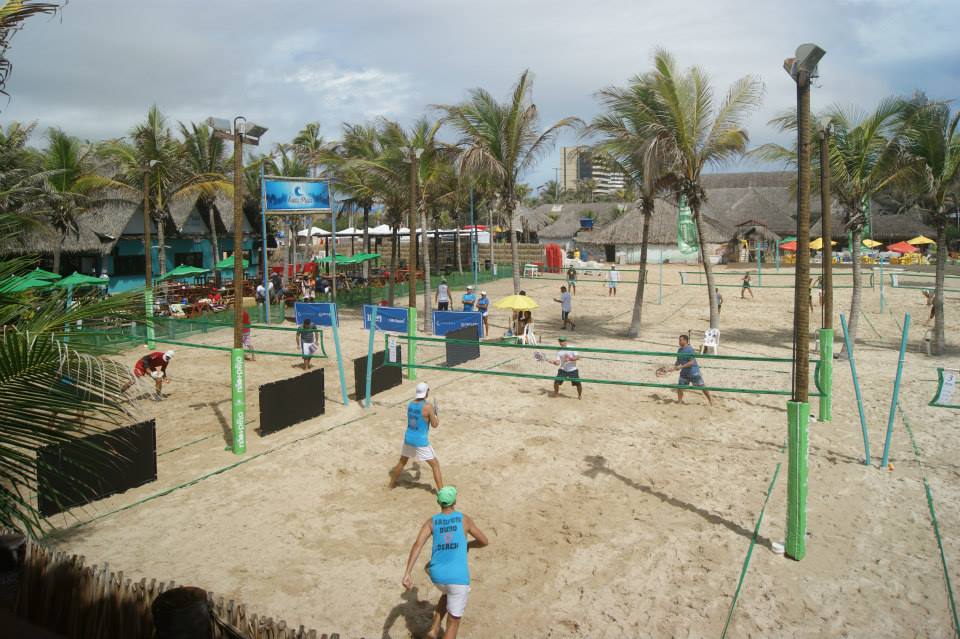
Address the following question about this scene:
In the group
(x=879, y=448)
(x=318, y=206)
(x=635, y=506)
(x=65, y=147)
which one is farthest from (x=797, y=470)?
(x=65, y=147)

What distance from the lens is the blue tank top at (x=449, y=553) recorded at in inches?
216

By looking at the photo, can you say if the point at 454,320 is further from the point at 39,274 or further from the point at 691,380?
the point at 39,274

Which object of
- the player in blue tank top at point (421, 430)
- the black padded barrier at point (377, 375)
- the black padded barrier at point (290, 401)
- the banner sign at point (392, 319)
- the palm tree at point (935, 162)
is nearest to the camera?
the player in blue tank top at point (421, 430)

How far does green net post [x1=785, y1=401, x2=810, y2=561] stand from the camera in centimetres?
728

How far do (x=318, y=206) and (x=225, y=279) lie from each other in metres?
15.0

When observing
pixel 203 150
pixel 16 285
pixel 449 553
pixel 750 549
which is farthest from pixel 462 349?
pixel 203 150

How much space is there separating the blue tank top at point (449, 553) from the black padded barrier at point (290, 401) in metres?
7.05

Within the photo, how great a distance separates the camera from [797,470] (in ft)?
24.1

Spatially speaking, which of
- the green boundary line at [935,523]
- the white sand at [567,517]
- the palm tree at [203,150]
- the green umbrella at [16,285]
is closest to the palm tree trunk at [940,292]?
the white sand at [567,517]

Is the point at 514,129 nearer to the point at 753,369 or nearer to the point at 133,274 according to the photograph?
the point at 753,369

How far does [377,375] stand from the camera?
571 inches

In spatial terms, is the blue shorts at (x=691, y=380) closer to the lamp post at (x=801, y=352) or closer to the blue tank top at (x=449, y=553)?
the lamp post at (x=801, y=352)

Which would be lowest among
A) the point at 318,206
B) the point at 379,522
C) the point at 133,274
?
the point at 379,522

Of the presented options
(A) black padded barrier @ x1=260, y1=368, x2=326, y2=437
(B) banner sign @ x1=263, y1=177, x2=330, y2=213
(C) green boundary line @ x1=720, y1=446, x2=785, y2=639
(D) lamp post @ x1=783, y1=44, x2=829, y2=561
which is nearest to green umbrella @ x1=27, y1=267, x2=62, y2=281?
(A) black padded barrier @ x1=260, y1=368, x2=326, y2=437
